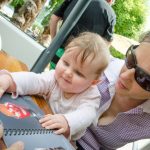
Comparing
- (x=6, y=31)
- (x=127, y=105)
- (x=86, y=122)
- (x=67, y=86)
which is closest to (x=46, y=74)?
(x=67, y=86)

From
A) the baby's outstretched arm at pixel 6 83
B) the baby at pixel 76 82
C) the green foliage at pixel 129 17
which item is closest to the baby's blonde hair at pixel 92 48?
the baby at pixel 76 82

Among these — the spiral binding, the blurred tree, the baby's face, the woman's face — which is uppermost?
the woman's face

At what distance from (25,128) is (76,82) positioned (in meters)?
0.32

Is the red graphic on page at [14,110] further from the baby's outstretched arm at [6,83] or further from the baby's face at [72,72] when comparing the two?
the baby's face at [72,72]

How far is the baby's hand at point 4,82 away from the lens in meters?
0.79

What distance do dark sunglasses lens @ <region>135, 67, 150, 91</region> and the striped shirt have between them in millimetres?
→ 74

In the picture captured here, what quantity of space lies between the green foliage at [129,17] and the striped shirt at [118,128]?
1.11 m

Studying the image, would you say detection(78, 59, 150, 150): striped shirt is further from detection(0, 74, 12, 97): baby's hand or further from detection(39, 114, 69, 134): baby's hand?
detection(0, 74, 12, 97): baby's hand

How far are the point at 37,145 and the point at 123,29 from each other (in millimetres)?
1727

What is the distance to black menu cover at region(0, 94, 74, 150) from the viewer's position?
636 millimetres

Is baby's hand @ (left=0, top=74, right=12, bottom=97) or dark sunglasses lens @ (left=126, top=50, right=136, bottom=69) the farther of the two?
dark sunglasses lens @ (left=126, top=50, right=136, bottom=69)

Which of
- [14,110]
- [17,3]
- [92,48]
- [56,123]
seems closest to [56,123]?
[56,123]

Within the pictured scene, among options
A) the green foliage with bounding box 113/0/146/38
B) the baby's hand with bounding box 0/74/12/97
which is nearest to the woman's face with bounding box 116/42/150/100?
the baby's hand with bounding box 0/74/12/97

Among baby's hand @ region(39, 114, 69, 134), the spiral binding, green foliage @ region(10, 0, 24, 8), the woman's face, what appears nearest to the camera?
the spiral binding
